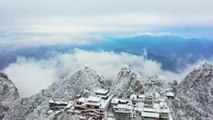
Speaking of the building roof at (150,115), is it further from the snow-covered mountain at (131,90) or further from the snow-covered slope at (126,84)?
the snow-covered slope at (126,84)

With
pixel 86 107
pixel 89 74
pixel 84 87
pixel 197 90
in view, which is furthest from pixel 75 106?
pixel 197 90

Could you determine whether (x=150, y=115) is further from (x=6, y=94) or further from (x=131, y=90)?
(x=6, y=94)

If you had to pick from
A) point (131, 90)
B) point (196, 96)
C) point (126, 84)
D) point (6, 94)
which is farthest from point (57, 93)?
point (196, 96)

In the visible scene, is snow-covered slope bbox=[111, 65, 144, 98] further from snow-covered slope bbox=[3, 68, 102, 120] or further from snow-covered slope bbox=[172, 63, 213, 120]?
snow-covered slope bbox=[172, 63, 213, 120]

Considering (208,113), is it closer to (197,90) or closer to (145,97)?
(197,90)

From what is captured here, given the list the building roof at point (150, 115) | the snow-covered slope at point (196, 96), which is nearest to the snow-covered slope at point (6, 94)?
the building roof at point (150, 115)

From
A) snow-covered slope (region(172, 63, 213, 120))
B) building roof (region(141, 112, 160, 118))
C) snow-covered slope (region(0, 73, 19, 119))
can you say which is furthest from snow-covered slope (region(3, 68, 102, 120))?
snow-covered slope (region(172, 63, 213, 120))
